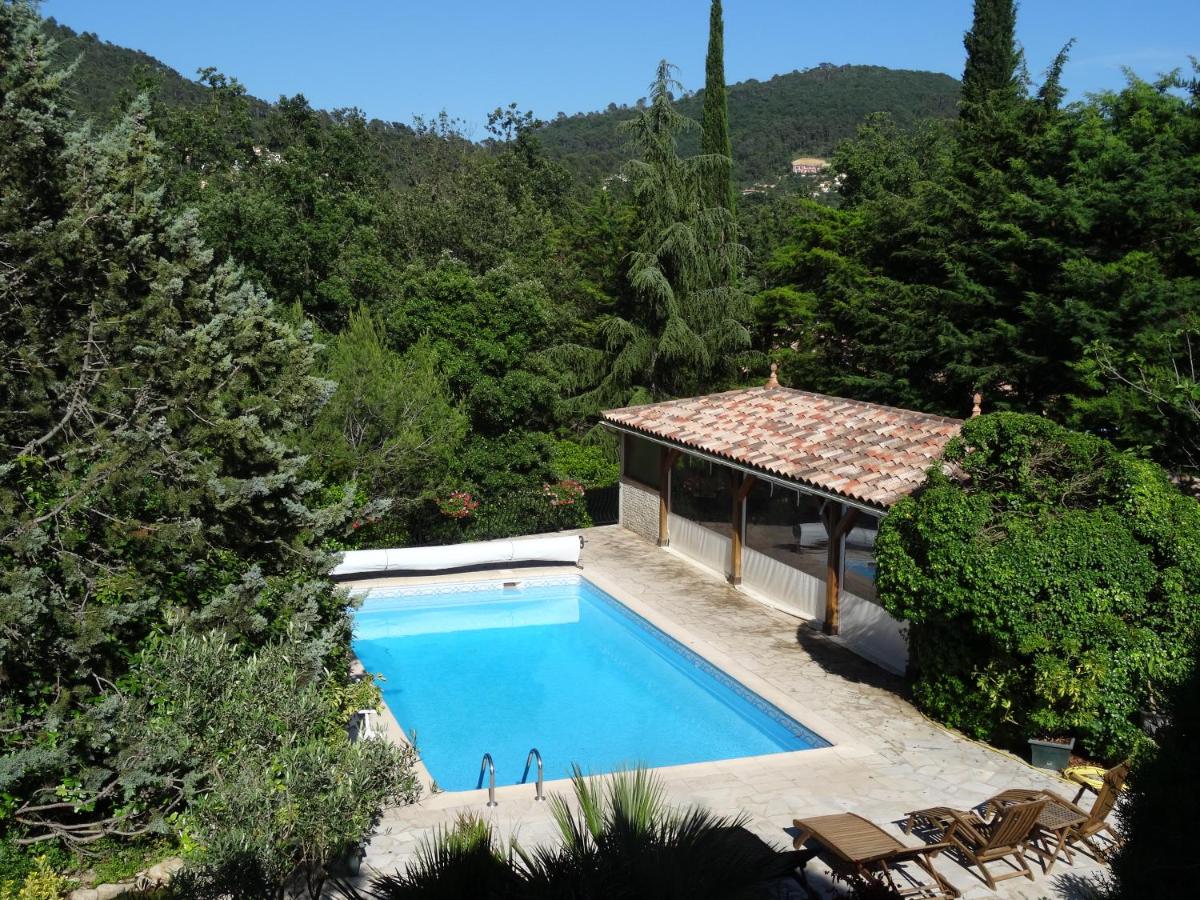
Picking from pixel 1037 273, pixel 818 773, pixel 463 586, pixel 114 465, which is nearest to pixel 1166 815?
pixel 818 773

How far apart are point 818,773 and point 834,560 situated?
5.27 metres

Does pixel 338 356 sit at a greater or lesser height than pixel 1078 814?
greater

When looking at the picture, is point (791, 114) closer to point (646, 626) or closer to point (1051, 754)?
point (646, 626)

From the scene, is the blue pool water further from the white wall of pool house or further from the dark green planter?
the dark green planter

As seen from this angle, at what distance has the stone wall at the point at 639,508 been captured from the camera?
885 inches

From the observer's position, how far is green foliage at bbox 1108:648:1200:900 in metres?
Result: 4.75

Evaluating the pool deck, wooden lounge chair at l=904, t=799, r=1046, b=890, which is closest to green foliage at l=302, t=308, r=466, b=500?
the pool deck

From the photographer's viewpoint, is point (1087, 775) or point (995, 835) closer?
point (995, 835)

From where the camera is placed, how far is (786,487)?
17047 millimetres

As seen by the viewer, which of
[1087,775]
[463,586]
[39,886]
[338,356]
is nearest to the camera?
[39,886]

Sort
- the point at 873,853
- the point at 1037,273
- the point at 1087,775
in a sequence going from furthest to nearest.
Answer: the point at 1037,273
the point at 1087,775
the point at 873,853

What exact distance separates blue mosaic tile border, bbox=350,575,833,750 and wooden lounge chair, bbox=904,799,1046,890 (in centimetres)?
305

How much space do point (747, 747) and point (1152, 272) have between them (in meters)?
11.9

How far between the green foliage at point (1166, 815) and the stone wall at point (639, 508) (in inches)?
676
